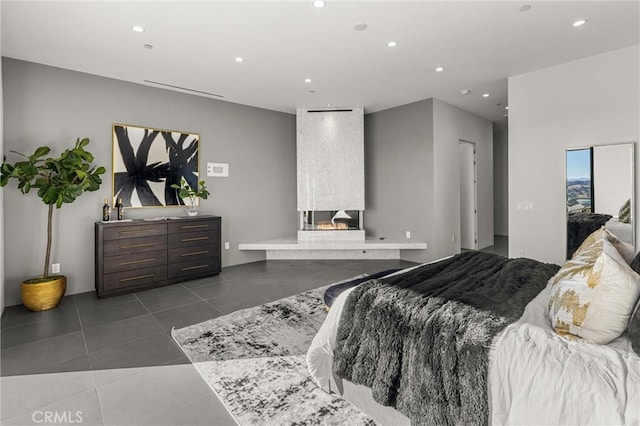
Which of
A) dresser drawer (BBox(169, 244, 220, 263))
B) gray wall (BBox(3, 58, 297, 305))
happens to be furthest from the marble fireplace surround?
dresser drawer (BBox(169, 244, 220, 263))

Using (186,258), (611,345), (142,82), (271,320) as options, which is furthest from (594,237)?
(142,82)

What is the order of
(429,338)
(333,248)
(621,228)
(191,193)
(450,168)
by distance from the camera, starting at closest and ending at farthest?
(429,338), (621,228), (191,193), (333,248), (450,168)

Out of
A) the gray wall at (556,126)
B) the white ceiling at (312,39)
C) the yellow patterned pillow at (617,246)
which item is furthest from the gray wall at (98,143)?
the yellow patterned pillow at (617,246)

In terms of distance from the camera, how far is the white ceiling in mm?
2811

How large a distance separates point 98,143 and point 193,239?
1.80 metres

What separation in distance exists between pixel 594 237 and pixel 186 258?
465 centimetres

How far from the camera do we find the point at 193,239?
472cm

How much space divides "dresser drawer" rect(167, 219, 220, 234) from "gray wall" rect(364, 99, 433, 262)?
A: 10.2 ft

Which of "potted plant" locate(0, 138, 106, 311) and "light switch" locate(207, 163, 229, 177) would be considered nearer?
"potted plant" locate(0, 138, 106, 311)

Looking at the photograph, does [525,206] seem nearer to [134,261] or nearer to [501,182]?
[501,182]

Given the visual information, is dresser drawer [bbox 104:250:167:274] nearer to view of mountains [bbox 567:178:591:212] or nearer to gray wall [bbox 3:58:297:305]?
gray wall [bbox 3:58:297:305]

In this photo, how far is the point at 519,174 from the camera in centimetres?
448

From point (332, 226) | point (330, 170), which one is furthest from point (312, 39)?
point (332, 226)

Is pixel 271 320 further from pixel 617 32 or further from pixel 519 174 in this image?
pixel 617 32
